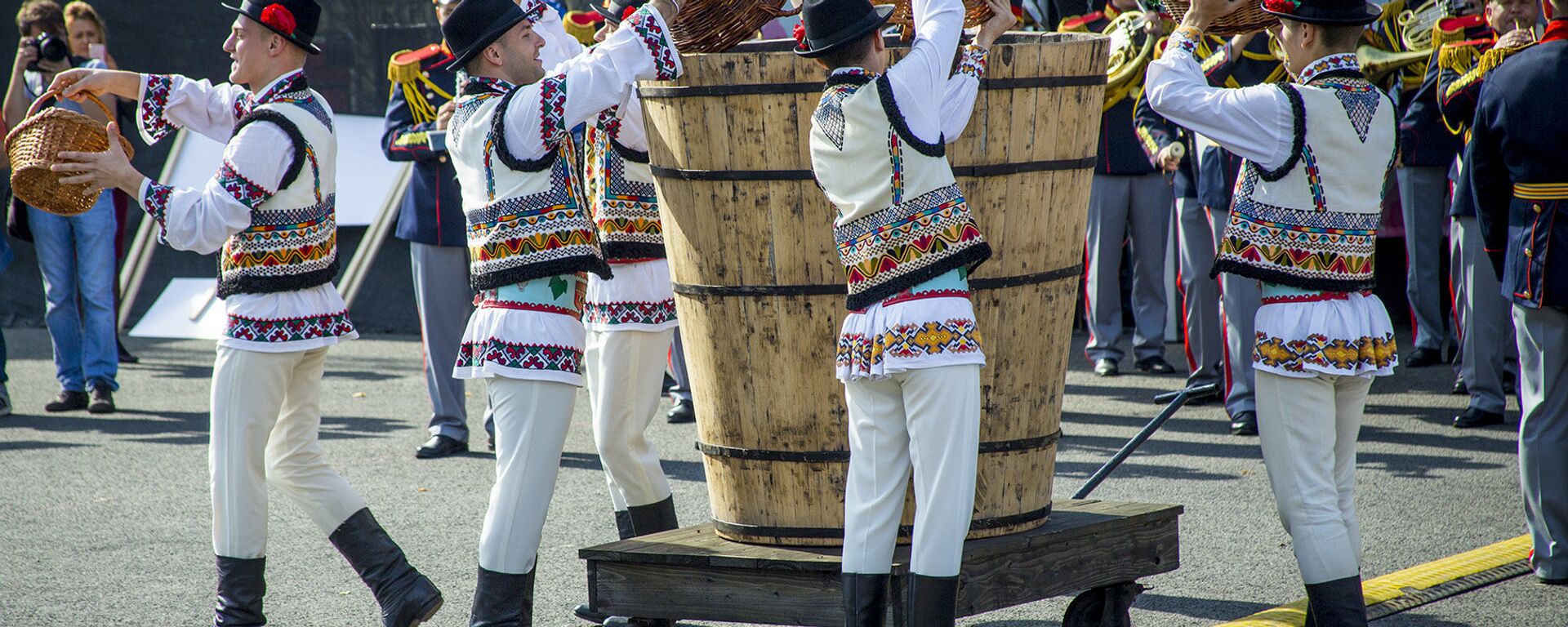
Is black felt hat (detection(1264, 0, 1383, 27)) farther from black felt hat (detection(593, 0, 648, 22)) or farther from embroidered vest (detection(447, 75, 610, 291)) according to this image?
embroidered vest (detection(447, 75, 610, 291))

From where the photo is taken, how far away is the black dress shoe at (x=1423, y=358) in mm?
7984

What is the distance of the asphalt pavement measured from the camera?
4.39 meters

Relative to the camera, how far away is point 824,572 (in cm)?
361

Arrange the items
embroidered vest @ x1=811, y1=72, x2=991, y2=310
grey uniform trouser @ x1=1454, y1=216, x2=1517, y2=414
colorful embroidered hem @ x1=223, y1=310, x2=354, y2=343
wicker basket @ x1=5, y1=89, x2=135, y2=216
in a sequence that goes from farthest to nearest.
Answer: grey uniform trouser @ x1=1454, y1=216, x2=1517, y2=414 < colorful embroidered hem @ x1=223, y1=310, x2=354, y2=343 < wicker basket @ x1=5, y1=89, x2=135, y2=216 < embroidered vest @ x1=811, y1=72, x2=991, y2=310

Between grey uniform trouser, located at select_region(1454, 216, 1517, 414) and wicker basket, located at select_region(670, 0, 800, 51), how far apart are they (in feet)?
12.7

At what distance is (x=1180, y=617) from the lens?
420 cm

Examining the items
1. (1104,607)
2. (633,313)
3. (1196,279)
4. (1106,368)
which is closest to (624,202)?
(633,313)

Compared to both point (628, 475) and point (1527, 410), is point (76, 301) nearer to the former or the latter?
point (628, 475)

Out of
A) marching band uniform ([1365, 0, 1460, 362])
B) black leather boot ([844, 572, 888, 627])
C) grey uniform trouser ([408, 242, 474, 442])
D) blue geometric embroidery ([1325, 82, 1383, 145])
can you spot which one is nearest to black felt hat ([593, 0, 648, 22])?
black leather boot ([844, 572, 888, 627])

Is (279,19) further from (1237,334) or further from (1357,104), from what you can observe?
(1237,334)

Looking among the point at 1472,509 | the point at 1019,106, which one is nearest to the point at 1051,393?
the point at 1019,106

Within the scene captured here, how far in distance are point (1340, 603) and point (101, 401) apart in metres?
6.41

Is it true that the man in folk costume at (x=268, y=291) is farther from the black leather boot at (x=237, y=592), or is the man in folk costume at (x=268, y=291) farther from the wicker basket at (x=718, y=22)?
the wicker basket at (x=718, y=22)

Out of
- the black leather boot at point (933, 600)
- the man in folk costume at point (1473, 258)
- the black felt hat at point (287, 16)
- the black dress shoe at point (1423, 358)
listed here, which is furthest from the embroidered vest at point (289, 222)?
the black dress shoe at point (1423, 358)
